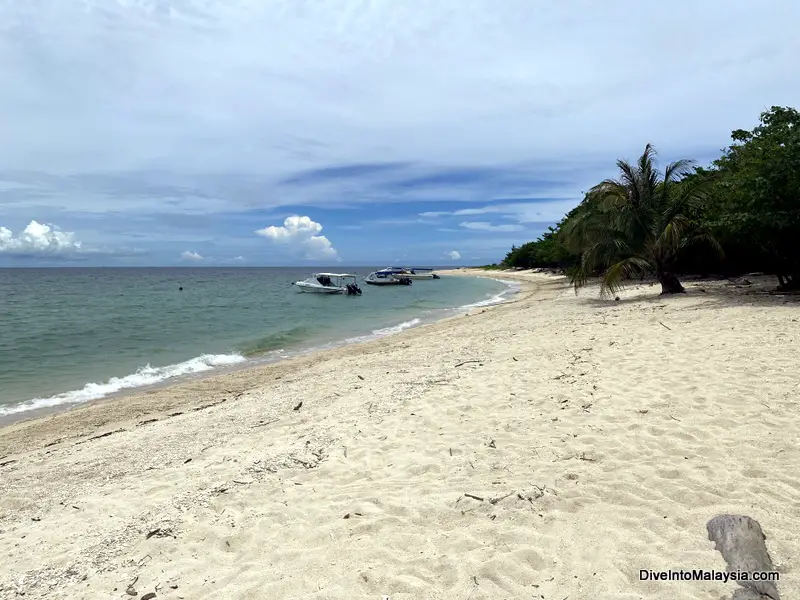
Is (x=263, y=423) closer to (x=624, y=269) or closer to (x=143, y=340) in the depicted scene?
(x=143, y=340)

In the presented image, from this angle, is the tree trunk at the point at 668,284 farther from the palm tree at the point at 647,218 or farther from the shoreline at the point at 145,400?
the shoreline at the point at 145,400

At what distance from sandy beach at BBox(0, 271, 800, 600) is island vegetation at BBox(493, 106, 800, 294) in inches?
270

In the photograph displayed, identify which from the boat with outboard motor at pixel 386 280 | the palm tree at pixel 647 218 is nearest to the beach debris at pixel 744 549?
the palm tree at pixel 647 218

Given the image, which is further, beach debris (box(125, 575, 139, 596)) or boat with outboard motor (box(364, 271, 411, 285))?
boat with outboard motor (box(364, 271, 411, 285))

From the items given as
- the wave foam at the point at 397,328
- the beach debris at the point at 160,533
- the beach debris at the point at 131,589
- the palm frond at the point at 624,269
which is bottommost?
the wave foam at the point at 397,328

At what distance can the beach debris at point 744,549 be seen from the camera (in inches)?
106

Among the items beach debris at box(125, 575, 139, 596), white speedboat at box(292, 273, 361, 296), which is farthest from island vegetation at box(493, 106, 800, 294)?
white speedboat at box(292, 273, 361, 296)

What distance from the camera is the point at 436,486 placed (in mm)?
4348

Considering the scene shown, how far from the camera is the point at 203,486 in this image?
15.8ft

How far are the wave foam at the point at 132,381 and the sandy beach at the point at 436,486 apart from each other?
2.49 meters

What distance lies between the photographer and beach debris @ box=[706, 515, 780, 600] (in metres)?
2.69

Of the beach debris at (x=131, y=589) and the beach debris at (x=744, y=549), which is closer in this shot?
the beach debris at (x=744, y=549)

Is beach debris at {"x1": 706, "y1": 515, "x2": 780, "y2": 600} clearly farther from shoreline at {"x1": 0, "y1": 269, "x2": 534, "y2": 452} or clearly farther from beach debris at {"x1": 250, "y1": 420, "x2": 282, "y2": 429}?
shoreline at {"x1": 0, "y1": 269, "x2": 534, "y2": 452}

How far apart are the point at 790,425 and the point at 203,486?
19.0ft
